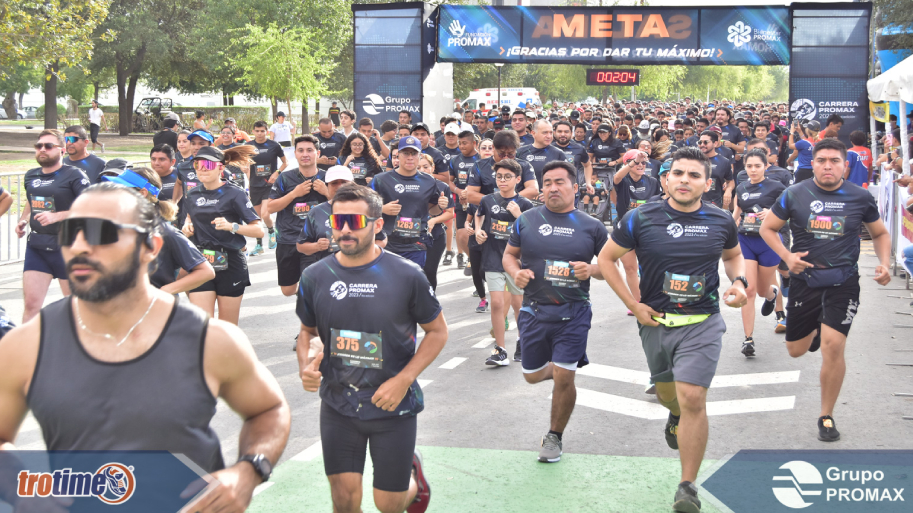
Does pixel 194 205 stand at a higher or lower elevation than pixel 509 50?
lower

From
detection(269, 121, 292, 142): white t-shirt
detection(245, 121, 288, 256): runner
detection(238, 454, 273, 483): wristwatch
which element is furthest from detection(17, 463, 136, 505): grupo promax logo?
detection(269, 121, 292, 142): white t-shirt

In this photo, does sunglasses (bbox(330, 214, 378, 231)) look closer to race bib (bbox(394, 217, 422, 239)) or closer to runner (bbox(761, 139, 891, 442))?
runner (bbox(761, 139, 891, 442))

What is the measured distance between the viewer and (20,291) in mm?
11516

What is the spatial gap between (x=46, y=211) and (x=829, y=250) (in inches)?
269

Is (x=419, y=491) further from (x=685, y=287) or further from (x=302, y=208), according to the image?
(x=302, y=208)

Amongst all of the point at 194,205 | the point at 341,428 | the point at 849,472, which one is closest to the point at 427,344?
the point at 341,428

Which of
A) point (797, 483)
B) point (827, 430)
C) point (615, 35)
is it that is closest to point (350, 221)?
point (797, 483)

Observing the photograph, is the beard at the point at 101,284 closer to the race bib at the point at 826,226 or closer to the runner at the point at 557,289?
the runner at the point at 557,289

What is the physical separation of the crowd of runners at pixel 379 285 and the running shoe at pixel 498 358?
0.02m

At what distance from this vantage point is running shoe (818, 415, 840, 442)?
609cm

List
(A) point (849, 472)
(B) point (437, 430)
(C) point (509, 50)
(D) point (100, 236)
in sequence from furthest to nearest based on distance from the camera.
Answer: (C) point (509, 50) < (B) point (437, 430) < (A) point (849, 472) < (D) point (100, 236)

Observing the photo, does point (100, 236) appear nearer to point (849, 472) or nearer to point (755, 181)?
point (849, 472)

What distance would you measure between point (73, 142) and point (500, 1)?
92.3m

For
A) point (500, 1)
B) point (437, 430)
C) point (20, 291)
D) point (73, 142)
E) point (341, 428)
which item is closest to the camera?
point (341, 428)
